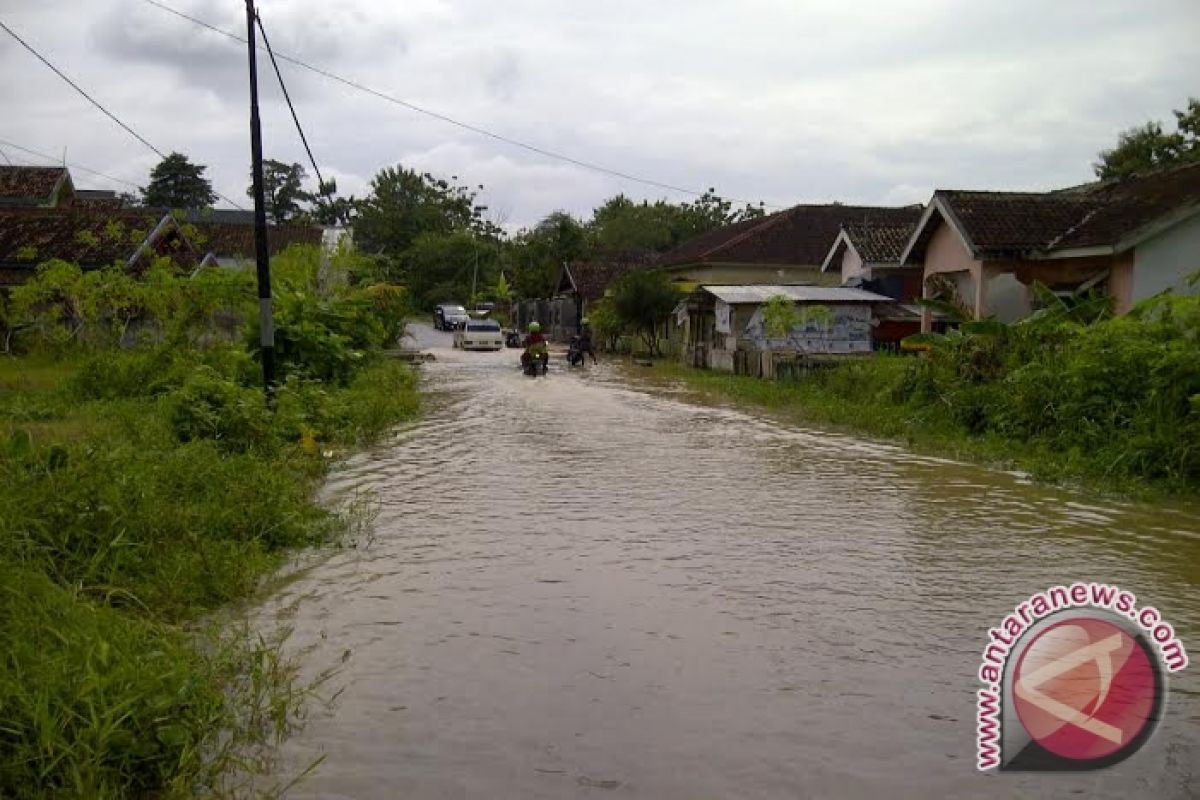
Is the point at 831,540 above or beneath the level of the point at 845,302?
beneath

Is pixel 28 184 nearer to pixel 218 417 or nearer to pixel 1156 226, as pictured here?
Result: pixel 218 417

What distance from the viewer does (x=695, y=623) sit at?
6.20 m

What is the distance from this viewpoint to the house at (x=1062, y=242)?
1864 centimetres

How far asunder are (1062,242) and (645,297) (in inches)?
686

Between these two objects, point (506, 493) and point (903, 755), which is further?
point (506, 493)

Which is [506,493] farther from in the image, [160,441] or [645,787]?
[645,787]

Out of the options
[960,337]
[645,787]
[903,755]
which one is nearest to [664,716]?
[645,787]

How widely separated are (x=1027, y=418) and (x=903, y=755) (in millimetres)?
10505

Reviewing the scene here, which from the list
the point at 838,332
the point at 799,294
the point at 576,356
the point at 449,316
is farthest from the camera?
the point at 449,316

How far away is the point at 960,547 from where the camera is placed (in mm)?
8250

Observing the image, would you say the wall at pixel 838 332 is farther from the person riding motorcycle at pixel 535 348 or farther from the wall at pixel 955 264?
the person riding motorcycle at pixel 535 348

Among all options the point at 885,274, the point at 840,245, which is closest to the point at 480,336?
the point at 840,245

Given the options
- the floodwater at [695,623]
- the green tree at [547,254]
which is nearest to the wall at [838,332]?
the floodwater at [695,623]

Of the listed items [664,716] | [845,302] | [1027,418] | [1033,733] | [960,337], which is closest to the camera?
[1033,733]
